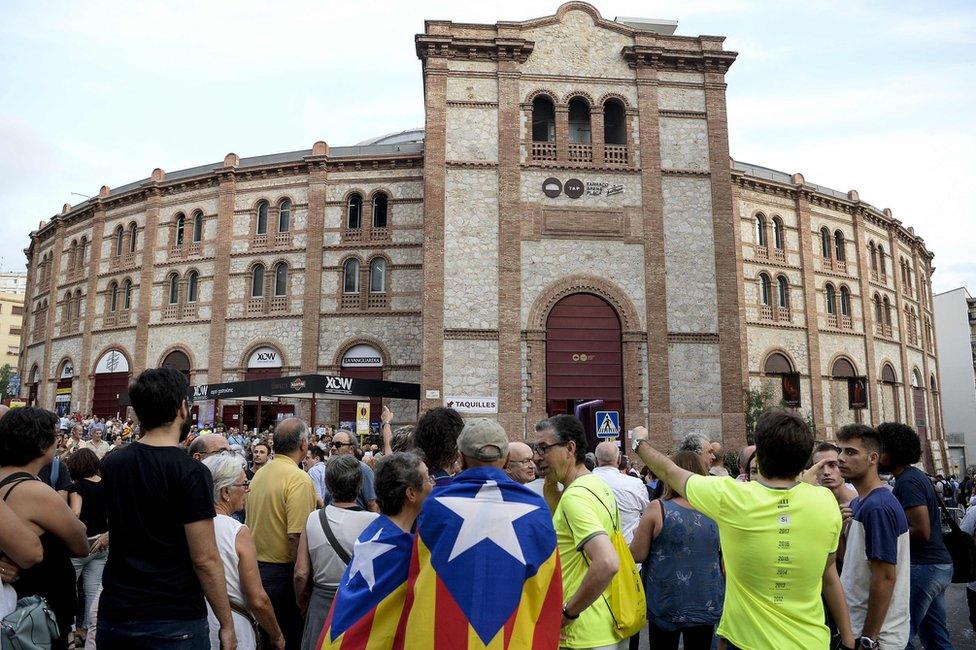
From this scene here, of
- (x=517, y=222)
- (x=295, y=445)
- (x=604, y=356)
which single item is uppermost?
(x=517, y=222)

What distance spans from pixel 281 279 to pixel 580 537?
90.7 ft

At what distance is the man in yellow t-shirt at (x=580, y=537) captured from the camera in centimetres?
330

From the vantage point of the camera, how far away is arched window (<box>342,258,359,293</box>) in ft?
93.9

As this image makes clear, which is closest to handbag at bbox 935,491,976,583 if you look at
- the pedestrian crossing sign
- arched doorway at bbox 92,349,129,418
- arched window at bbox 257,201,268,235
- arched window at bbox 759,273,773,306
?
the pedestrian crossing sign

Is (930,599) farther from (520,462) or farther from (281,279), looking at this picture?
(281,279)

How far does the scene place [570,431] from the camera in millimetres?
4102

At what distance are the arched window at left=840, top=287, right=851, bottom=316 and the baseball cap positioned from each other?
1346 inches

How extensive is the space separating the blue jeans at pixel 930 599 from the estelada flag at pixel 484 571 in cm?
331

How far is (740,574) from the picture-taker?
3.46 m

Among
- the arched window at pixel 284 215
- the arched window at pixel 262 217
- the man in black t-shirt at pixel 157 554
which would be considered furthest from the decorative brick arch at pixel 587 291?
the man in black t-shirt at pixel 157 554

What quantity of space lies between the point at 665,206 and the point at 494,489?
2177 cm

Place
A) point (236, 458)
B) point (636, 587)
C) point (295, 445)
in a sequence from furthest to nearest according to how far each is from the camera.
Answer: point (295, 445) → point (236, 458) → point (636, 587)

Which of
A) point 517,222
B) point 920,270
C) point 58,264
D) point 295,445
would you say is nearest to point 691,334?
point 517,222

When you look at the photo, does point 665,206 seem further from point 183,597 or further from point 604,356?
point 183,597
